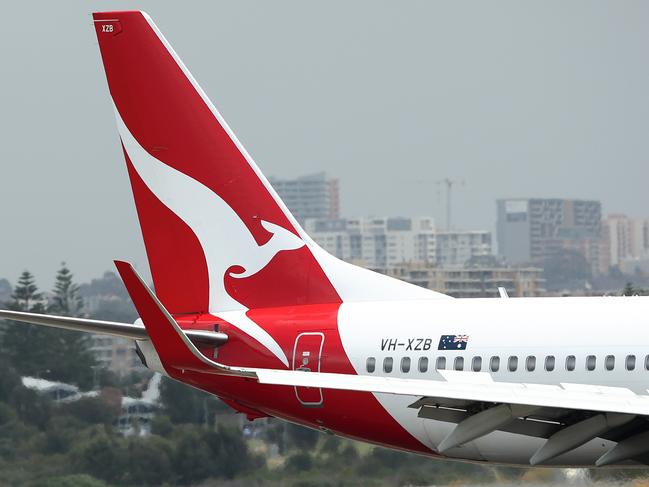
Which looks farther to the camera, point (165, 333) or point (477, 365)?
point (477, 365)

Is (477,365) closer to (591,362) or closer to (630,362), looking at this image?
(591,362)

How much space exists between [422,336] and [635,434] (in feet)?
11.8

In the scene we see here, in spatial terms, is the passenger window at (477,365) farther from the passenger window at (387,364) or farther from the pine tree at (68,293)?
the pine tree at (68,293)

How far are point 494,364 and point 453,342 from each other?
0.62 meters

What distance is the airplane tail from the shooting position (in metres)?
19.3

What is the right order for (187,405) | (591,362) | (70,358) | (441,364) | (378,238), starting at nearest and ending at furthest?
(591,362), (441,364), (187,405), (70,358), (378,238)

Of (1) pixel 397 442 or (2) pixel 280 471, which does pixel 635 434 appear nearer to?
(1) pixel 397 442

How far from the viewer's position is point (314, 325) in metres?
18.3

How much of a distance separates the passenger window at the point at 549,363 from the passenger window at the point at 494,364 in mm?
584

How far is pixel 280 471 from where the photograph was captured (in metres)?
22.4

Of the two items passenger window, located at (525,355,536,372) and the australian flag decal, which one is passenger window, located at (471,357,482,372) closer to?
the australian flag decal

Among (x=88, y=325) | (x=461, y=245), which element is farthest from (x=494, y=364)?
(x=461, y=245)

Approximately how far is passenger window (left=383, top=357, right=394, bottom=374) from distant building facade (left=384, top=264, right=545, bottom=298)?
8284cm

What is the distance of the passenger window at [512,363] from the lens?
17016 mm
